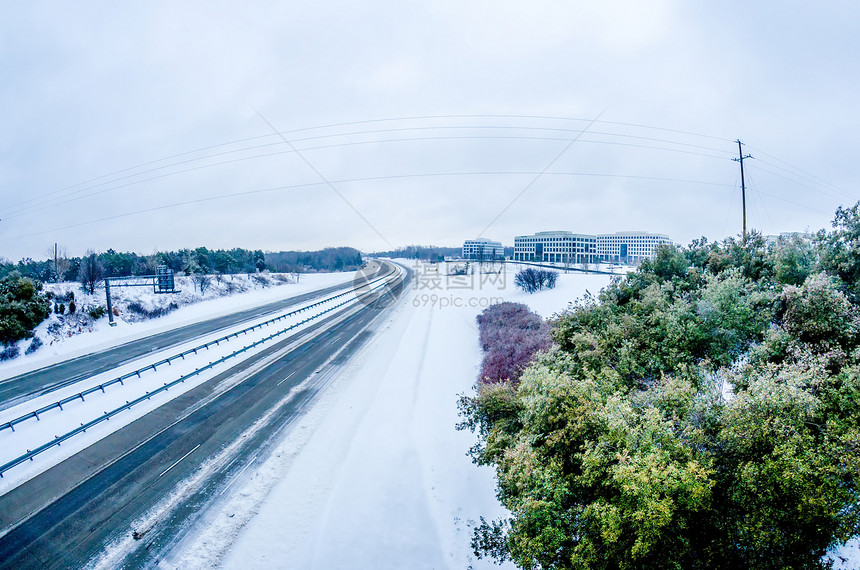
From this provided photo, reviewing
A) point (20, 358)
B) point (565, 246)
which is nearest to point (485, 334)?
point (20, 358)

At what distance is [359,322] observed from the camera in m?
31.3

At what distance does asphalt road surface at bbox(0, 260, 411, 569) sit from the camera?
743 centimetres

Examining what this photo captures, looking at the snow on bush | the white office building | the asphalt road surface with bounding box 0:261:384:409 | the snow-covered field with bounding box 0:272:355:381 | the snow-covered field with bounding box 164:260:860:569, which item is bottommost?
the snow-covered field with bounding box 164:260:860:569

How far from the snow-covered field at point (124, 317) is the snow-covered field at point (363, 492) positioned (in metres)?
20.5

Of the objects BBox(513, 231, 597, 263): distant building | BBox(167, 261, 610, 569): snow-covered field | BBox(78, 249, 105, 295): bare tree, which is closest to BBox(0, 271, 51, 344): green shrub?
BBox(78, 249, 105, 295): bare tree

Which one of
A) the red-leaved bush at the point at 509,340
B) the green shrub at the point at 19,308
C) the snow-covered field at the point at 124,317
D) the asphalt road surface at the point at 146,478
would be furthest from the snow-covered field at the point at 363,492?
the green shrub at the point at 19,308

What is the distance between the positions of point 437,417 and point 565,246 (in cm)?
12181

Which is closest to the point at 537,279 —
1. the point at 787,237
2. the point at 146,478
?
the point at 787,237

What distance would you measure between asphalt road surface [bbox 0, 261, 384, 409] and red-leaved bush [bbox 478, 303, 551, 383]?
850 inches

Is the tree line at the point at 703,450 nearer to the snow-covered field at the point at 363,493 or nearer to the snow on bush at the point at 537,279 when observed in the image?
the snow-covered field at the point at 363,493

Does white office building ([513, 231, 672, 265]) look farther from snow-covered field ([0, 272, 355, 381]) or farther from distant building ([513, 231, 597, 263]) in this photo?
snow-covered field ([0, 272, 355, 381])

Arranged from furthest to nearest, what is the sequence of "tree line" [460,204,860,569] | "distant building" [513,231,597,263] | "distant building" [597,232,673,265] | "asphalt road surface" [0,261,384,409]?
1. "distant building" [597,232,673,265]
2. "distant building" [513,231,597,263]
3. "asphalt road surface" [0,261,384,409]
4. "tree line" [460,204,860,569]

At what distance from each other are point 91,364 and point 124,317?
Answer: 14.9 m

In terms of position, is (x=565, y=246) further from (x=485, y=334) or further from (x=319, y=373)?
(x=319, y=373)
